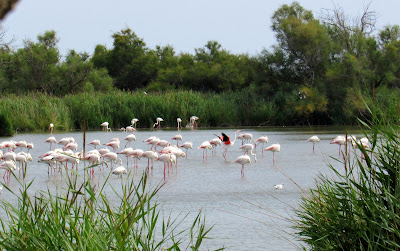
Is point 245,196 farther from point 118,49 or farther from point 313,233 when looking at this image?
point 118,49

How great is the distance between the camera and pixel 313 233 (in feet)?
15.4

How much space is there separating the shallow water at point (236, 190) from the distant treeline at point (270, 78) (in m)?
11.8

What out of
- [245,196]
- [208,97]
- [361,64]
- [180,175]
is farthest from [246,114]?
[245,196]

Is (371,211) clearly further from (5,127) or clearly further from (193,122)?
(193,122)

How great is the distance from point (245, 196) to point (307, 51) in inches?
1050

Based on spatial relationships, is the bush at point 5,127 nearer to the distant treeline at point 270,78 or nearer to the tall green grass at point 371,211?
the distant treeline at point 270,78

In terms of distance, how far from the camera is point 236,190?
10008 millimetres

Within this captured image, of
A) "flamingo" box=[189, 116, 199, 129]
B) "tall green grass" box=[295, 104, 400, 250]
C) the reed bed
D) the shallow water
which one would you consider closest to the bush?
the reed bed

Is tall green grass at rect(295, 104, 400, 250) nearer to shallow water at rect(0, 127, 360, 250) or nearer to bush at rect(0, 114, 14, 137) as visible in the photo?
shallow water at rect(0, 127, 360, 250)

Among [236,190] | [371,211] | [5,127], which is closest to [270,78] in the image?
[5,127]

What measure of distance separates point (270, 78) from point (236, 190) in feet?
87.3

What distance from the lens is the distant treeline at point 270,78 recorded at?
29938 millimetres

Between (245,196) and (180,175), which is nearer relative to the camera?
(245,196)

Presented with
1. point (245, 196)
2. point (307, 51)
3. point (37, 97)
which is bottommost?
point (245, 196)
